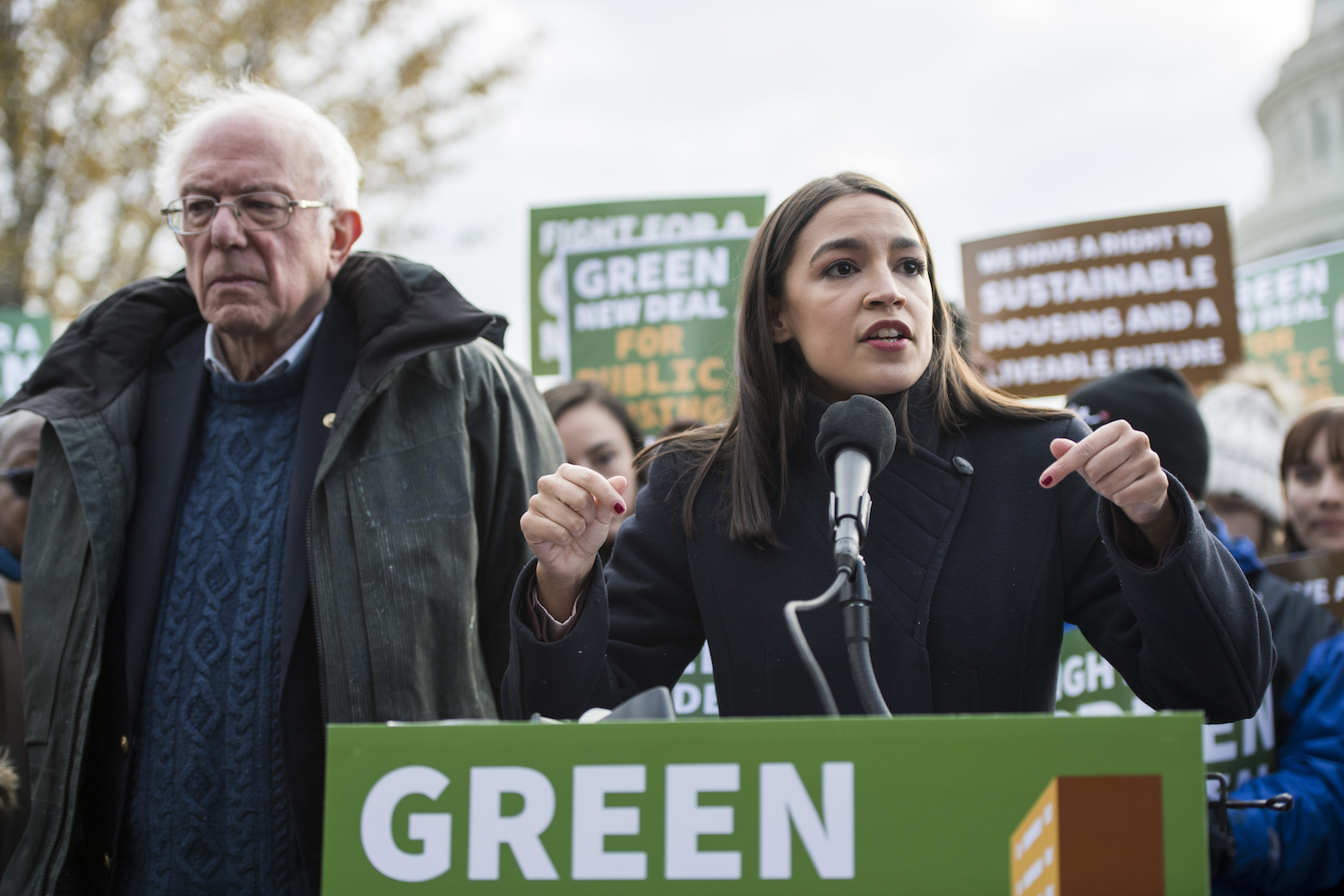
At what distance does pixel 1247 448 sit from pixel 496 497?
321 centimetres

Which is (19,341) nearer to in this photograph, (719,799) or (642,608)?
(642,608)

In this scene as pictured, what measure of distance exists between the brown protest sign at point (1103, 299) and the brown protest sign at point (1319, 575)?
2370mm

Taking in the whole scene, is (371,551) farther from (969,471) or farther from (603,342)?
(603,342)

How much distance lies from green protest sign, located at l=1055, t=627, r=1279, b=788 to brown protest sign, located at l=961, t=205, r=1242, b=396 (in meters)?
2.71

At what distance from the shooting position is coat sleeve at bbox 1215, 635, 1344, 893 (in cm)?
316

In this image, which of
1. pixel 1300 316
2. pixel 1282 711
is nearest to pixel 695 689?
pixel 1282 711

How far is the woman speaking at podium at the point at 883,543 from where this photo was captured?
1779mm

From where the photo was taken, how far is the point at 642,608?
2230 mm

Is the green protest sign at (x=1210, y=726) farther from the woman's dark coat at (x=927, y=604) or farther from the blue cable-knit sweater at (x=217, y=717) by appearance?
the blue cable-knit sweater at (x=217, y=717)

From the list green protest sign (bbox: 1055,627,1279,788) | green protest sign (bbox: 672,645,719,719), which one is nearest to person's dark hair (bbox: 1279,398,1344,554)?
green protest sign (bbox: 1055,627,1279,788)

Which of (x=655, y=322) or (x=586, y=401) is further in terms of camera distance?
(x=655, y=322)

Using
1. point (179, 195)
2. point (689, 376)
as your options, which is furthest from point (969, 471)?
point (689, 376)

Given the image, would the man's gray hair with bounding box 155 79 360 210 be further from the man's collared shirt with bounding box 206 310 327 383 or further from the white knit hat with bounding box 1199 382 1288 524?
the white knit hat with bounding box 1199 382 1288 524

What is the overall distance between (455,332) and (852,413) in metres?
1.50
